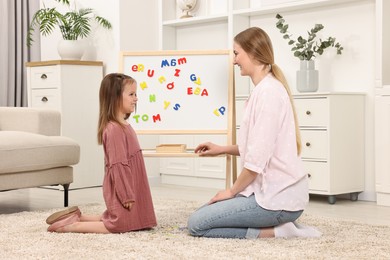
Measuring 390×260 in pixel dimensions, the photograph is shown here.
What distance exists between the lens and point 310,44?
4246mm

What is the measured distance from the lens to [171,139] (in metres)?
5.25

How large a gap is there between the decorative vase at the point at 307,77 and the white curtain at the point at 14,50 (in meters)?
2.98

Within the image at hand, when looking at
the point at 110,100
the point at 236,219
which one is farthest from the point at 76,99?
the point at 236,219

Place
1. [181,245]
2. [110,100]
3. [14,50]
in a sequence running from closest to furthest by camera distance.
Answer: [181,245], [110,100], [14,50]

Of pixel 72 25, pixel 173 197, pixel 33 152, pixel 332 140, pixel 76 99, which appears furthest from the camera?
pixel 72 25

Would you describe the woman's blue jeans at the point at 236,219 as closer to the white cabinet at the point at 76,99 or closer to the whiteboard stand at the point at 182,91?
the whiteboard stand at the point at 182,91

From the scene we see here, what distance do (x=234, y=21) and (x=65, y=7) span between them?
5.29ft

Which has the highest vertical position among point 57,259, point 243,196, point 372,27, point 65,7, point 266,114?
point 65,7

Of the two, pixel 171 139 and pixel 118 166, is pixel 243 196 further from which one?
pixel 171 139

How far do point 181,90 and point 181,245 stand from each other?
1.08 meters

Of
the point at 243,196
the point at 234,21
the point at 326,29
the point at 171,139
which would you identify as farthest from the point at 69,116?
the point at 243,196

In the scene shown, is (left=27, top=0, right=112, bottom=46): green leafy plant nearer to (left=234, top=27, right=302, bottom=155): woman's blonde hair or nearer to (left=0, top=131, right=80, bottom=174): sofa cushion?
(left=0, top=131, right=80, bottom=174): sofa cushion

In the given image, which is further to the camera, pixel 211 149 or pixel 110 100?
pixel 211 149

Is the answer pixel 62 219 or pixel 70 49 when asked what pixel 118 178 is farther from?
pixel 70 49
